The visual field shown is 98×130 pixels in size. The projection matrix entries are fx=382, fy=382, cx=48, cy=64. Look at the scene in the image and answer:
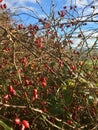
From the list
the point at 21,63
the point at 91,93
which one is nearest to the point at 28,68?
the point at 21,63

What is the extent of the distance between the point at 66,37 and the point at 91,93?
137 cm

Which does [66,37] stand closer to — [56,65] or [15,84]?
[56,65]

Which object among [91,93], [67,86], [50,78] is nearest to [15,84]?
[50,78]

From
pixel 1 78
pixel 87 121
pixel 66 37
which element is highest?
pixel 66 37

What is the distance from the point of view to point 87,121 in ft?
12.3

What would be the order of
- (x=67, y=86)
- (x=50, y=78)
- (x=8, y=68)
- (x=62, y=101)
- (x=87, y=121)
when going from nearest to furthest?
1. (x=62, y=101)
2. (x=67, y=86)
3. (x=87, y=121)
4. (x=50, y=78)
5. (x=8, y=68)

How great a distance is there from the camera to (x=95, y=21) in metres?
3.48

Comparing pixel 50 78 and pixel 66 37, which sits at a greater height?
pixel 66 37

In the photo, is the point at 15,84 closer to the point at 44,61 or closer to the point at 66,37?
the point at 44,61

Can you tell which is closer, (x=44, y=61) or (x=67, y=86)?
(x=67, y=86)

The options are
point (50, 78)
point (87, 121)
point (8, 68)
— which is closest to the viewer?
point (87, 121)

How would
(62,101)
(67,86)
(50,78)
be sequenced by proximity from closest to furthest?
1. (62,101)
2. (67,86)
3. (50,78)

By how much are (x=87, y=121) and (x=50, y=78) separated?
61 cm

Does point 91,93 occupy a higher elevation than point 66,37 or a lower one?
lower
